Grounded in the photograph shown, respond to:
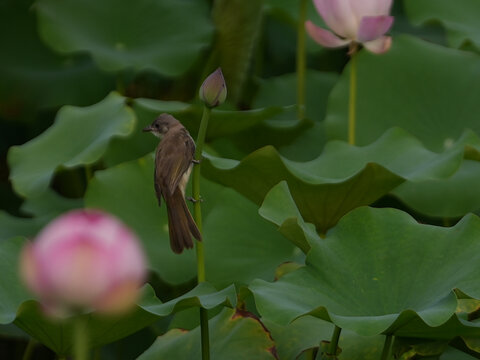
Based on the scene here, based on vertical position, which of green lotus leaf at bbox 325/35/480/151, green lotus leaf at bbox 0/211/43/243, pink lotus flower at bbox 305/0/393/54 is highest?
pink lotus flower at bbox 305/0/393/54

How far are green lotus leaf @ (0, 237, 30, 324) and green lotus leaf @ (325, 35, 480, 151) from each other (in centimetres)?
66

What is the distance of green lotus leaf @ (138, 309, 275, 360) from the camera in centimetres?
110

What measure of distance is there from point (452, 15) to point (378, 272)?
99 centimetres

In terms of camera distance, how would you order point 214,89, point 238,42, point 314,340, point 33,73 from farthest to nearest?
point 33,73 → point 238,42 → point 314,340 → point 214,89

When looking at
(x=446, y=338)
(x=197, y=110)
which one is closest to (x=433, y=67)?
(x=197, y=110)

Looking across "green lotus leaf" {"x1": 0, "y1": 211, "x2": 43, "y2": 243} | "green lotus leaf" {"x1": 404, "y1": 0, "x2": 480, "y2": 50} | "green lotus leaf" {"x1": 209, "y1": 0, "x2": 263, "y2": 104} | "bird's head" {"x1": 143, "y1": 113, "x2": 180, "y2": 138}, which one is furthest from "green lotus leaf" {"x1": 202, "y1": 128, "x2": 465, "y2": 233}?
"green lotus leaf" {"x1": 209, "y1": 0, "x2": 263, "y2": 104}

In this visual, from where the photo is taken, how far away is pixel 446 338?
41.7 inches

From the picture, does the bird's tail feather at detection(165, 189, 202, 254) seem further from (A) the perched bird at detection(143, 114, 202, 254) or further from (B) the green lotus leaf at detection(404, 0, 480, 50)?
(B) the green lotus leaf at detection(404, 0, 480, 50)

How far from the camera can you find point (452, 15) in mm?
1922

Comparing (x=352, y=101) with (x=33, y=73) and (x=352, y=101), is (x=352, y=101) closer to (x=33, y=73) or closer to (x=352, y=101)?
(x=352, y=101)

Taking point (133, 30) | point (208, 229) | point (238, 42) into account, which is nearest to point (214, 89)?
point (208, 229)

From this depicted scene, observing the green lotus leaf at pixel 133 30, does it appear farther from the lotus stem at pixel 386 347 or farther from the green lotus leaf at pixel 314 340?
the lotus stem at pixel 386 347

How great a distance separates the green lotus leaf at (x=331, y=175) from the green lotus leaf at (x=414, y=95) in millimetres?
267

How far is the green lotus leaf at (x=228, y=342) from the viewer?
1101 millimetres
